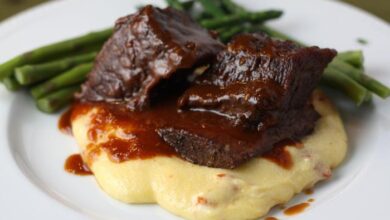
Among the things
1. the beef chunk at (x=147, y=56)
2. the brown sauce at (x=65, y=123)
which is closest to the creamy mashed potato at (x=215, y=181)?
the beef chunk at (x=147, y=56)

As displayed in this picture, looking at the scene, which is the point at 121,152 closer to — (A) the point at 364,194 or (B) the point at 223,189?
(B) the point at 223,189

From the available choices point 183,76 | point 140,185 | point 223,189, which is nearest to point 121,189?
point 140,185

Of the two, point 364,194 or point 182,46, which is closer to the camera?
point 364,194

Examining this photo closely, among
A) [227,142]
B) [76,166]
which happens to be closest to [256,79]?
[227,142]

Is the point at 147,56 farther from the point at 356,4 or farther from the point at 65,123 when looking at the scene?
the point at 356,4

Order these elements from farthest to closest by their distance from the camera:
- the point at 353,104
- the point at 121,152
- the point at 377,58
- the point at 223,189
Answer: the point at 377,58
the point at 353,104
the point at 121,152
the point at 223,189

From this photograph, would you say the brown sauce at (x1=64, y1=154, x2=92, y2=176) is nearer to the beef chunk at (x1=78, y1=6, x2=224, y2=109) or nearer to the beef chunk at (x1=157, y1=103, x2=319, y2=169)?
the beef chunk at (x1=78, y1=6, x2=224, y2=109)

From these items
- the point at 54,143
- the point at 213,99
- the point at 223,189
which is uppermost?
the point at 213,99
